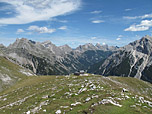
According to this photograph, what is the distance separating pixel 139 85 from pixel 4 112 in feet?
409

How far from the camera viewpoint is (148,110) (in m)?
26.5

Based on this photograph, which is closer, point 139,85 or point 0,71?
point 0,71

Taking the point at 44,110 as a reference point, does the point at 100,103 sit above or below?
above

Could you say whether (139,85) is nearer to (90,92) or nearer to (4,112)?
(90,92)

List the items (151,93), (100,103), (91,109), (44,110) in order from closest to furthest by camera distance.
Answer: (91,109) → (100,103) → (44,110) → (151,93)

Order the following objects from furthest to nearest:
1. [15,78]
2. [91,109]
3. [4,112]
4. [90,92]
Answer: [15,78]
[90,92]
[4,112]
[91,109]

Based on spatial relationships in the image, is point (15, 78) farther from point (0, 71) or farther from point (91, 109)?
point (91, 109)

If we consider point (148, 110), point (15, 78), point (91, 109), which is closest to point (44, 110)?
point (91, 109)

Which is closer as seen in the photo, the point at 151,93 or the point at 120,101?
the point at 120,101

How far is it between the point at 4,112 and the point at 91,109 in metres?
26.3

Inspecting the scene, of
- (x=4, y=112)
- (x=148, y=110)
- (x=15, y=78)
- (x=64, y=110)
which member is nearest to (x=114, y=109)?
(x=148, y=110)

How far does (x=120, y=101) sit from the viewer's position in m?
30.2

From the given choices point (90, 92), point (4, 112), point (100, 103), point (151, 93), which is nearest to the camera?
point (100, 103)

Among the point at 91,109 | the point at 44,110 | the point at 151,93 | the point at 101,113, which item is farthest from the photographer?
the point at 151,93
